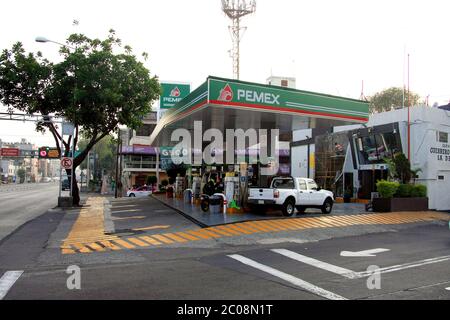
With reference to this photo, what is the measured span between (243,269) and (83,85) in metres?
17.6

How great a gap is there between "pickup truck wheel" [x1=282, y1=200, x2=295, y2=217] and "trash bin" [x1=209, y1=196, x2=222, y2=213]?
292 centimetres

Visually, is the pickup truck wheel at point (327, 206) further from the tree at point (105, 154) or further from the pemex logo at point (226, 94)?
the tree at point (105, 154)

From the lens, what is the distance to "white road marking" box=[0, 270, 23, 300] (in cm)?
711

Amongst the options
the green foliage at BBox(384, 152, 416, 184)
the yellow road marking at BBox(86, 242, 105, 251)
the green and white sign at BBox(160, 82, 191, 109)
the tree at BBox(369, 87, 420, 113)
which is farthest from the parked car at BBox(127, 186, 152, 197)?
the yellow road marking at BBox(86, 242, 105, 251)

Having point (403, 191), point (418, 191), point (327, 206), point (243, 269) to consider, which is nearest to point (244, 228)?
point (243, 269)

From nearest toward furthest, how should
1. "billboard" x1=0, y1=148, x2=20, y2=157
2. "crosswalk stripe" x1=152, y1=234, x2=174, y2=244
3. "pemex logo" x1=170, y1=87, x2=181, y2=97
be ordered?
"crosswalk stripe" x1=152, y1=234, x2=174, y2=244 < "pemex logo" x1=170, y1=87, x2=181, y2=97 < "billboard" x1=0, y1=148, x2=20, y2=157

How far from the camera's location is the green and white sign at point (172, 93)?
2967cm

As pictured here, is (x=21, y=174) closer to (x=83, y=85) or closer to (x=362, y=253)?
(x=83, y=85)

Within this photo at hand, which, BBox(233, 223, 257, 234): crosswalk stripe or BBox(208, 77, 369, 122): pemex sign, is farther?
BBox(208, 77, 369, 122): pemex sign

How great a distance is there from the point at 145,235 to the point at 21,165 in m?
146

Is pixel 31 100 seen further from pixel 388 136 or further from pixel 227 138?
pixel 388 136

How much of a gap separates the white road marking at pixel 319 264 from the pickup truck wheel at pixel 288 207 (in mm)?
6977

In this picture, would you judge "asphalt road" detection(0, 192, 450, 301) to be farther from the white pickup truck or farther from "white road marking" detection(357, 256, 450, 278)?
the white pickup truck
